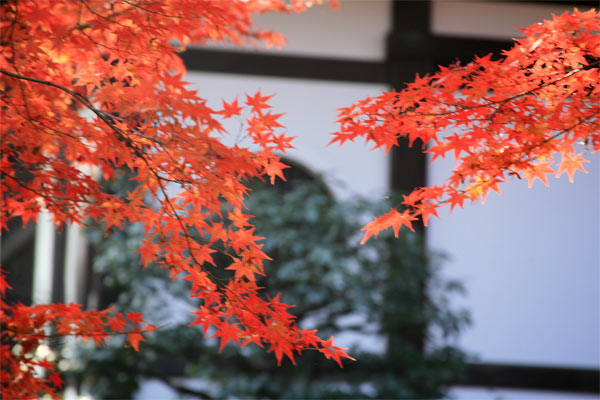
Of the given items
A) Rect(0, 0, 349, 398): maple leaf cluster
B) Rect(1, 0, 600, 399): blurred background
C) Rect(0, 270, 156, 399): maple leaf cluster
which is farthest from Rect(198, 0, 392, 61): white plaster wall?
Rect(0, 270, 156, 399): maple leaf cluster

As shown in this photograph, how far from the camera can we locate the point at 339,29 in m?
4.34

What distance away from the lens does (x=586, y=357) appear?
4.33 meters

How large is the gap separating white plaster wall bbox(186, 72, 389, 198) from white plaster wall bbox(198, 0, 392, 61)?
229mm

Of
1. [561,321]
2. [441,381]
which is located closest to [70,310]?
[441,381]

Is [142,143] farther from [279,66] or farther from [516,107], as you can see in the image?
[279,66]

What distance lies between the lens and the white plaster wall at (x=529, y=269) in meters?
4.27

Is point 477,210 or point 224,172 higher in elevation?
point 477,210

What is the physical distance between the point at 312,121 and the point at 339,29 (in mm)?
631

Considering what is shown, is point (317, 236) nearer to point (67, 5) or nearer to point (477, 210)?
point (477, 210)

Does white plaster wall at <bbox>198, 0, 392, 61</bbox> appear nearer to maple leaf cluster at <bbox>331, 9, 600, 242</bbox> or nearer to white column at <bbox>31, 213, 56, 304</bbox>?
white column at <bbox>31, 213, 56, 304</bbox>

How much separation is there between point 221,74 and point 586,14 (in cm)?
290

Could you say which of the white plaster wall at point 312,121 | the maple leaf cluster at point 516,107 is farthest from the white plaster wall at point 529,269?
the maple leaf cluster at point 516,107

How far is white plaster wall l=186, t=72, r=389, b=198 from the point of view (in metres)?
4.17

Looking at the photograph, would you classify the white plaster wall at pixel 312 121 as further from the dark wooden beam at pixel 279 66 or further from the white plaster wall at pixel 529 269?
the white plaster wall at pixel 529 269
